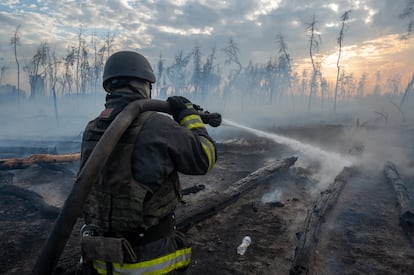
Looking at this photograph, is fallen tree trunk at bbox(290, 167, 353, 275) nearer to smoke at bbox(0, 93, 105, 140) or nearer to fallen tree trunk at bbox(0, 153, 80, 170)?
fallen tree trunk at bbox(0, 153, 80, 170)

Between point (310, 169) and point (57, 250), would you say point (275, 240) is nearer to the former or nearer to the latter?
point (57, 250)

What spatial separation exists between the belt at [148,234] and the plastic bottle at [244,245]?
2672 mm

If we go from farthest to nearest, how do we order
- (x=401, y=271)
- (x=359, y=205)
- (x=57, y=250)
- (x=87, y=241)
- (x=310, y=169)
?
(x=310, y=169) → (x=359, y=205) → (x=401, y=271) → (x=87, y=241) → (x=57, y=250)

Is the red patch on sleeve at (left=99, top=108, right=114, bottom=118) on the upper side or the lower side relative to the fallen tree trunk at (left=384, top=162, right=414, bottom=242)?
upper

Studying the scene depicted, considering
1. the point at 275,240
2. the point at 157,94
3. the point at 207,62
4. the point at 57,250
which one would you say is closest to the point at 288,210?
the point at 275,240

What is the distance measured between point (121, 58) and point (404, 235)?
19.4 ft

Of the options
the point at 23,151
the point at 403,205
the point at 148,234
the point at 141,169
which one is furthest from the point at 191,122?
the point at 23,151

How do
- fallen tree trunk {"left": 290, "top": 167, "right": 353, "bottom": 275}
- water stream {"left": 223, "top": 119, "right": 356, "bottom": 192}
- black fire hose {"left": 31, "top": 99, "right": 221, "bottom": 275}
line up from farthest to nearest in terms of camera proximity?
water stream {"left": 223, "top": 119, "right": 356, "bottom": 192}, fallen tree trunk {"left": 290, "top": 167, "right": 353, "bottom": 275}, black fire hose {"left": 31, "top": 99, "right": 221, "bottom": 275}

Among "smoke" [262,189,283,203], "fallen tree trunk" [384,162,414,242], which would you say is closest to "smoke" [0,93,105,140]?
"smoke" [262,189,283,203]

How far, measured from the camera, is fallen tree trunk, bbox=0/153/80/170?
8008 mm

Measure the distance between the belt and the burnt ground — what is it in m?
1.87

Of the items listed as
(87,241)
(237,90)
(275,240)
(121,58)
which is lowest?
(275,240)

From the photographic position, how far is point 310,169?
417 inches

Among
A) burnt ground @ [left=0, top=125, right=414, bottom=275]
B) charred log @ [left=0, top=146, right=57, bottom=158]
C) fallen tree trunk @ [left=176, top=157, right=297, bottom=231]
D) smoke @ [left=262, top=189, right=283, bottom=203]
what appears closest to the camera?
burnt ground @ [left=0, top=125, right=414, bottom=275]
